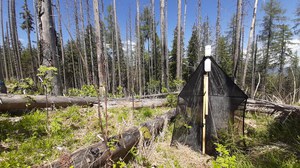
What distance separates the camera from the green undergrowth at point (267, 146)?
1.82 m

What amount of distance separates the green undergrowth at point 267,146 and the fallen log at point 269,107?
156mm

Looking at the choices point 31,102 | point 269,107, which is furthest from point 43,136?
point 269,107

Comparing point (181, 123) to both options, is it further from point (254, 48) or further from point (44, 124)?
point (254, 48)

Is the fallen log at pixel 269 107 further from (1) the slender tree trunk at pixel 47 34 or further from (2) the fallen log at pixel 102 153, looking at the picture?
(1) the slender tree trunk at pixel 47 34

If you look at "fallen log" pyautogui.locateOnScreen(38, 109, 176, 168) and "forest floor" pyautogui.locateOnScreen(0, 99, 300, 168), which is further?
"forest floor" pyautogui.locateOnScreen(0, 99, 300, 168)

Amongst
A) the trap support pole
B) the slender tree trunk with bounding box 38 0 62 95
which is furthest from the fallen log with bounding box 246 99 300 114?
the slender tree trunk with bounding box 38 0 62 95

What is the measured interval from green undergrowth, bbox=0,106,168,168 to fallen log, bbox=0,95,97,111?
166mm

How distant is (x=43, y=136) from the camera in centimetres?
225

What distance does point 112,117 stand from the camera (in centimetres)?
332

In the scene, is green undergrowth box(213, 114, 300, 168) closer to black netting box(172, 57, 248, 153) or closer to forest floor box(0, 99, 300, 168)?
forest floor box(0, 99, 300, 168)

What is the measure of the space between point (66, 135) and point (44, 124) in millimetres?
578

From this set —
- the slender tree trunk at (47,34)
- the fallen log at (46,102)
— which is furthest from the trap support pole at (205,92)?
the slender tree trunk at (47,34)

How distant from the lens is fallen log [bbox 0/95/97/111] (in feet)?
8.89

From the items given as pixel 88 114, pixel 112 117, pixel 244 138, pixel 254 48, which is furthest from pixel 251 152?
pixel 254 48
